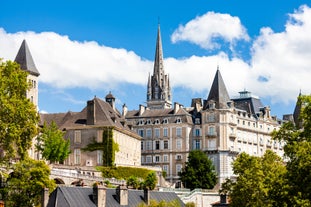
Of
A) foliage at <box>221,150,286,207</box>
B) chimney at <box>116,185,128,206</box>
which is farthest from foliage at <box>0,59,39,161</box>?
foliage at <box>221,150,286,207</box>

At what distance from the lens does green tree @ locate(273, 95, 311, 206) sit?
1500 inches

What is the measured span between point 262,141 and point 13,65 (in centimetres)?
6990

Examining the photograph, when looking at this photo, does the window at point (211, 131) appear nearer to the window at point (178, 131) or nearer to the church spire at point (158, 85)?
the window at point (178, 131)

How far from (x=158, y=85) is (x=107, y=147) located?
2573 inches

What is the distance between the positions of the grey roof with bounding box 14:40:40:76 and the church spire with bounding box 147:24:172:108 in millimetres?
65650

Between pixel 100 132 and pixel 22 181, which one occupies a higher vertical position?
pixel 100 132

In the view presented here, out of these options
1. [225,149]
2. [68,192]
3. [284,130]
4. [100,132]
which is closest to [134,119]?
[225,149]

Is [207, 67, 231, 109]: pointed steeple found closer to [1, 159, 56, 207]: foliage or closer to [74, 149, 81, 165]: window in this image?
[74, 149, 81, 165]: window

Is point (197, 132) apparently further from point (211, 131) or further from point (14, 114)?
point (14, 114)

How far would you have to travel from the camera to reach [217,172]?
107m

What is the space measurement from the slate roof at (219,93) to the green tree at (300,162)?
68.7 metres

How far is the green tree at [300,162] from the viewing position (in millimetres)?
38094

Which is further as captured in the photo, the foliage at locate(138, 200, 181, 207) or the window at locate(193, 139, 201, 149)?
the window at locate(193, 139, 201, 149)

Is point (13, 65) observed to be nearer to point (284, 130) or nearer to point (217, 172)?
point (284, 130)
